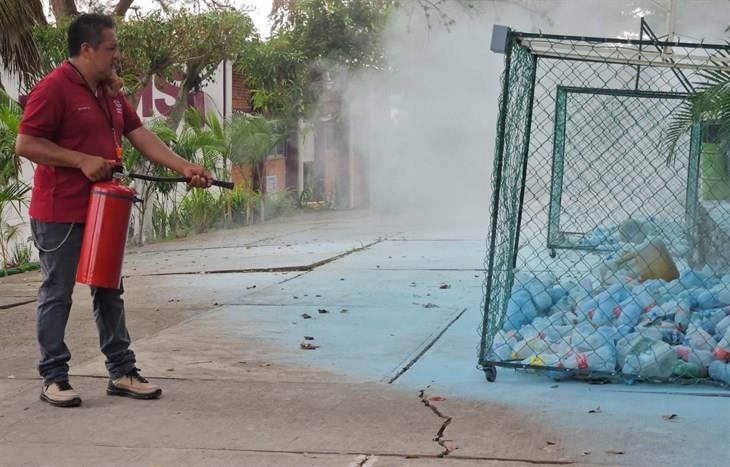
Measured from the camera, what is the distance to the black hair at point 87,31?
464 cm

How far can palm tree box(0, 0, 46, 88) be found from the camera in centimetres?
1145

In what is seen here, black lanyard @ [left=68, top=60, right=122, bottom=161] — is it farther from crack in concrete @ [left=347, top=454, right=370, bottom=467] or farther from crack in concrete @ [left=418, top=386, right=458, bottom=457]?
crack in concrete @ [left=347, top=454, right=370, bottom=467]

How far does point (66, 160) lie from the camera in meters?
4.50

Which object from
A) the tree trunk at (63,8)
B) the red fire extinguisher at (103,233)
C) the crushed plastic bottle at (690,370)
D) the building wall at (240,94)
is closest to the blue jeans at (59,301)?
the red fire extinguisher at (103,233)

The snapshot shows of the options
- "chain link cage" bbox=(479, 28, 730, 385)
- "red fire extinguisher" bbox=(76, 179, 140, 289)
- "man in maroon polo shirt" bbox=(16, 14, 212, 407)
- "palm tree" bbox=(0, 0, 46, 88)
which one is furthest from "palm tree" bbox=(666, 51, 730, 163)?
"palm tree" bbox=(0, 0, 46, 88)

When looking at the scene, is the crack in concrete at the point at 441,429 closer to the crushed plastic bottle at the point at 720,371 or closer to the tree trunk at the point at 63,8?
the crushed plastic bottle at the point at 720,371

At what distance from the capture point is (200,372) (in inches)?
211

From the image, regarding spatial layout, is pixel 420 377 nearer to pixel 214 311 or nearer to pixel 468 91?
pixel 214 311

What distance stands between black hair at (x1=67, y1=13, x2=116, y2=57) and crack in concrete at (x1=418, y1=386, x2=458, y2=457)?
2.05 metres

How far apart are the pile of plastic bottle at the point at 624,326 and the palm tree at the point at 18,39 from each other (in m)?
6.95

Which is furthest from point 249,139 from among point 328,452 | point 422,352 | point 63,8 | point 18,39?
point 328,452

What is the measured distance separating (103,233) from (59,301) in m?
0.40

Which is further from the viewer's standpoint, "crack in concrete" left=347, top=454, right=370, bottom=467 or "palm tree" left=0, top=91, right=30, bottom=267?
"palm tree" left=0, top=91, right=30, bottom=267

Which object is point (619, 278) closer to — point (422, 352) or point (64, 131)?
point (422, 352)
